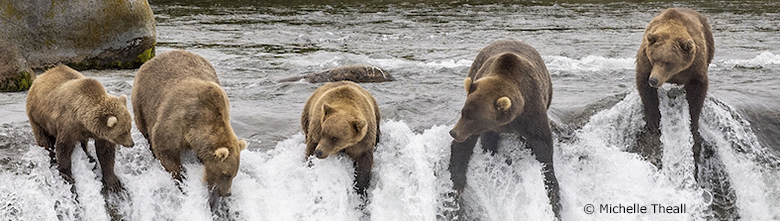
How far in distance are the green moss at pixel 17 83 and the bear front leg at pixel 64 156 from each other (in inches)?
164

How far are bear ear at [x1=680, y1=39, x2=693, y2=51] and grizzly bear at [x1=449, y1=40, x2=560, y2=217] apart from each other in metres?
1.24

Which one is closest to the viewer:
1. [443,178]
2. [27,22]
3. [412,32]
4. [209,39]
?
A: [443,178]

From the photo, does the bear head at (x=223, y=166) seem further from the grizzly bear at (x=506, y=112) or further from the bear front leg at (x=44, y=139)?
the grizzly bear at (x=506, y=112)

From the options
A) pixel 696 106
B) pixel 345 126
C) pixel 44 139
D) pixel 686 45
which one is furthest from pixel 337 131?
pixel 696 106

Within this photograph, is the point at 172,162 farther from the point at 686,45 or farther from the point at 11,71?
the point at 11,71

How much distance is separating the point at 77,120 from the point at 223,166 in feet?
3.88

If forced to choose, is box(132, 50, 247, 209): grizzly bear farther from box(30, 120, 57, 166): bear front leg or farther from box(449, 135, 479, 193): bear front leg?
box(449, 135, 479, 193): bear front leg

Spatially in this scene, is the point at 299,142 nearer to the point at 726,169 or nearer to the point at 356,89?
the point at 356,89

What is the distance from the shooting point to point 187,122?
5926 mm

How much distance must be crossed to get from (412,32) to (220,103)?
1192 centimetres

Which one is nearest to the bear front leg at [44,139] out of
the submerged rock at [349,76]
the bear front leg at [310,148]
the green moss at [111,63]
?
the bear front leg at [310,148]

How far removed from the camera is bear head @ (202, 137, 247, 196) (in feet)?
18.8

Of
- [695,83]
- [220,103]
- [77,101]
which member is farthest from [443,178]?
[77,101]

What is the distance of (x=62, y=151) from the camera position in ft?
19.3
